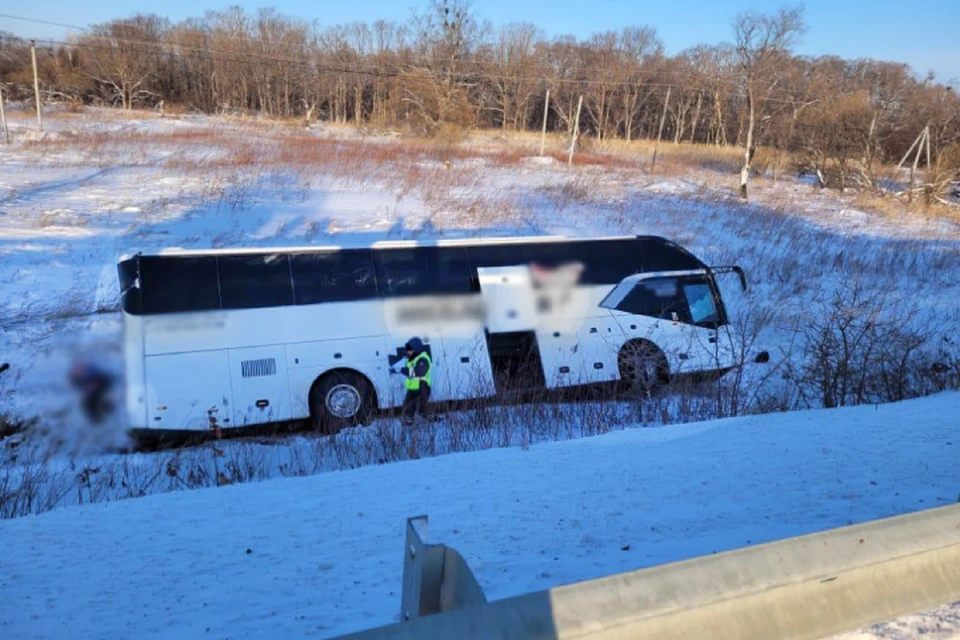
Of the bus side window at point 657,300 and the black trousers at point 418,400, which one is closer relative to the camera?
the black trousers at point 418,400

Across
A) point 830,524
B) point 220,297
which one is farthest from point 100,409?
point 830,524

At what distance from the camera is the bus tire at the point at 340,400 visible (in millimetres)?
9625

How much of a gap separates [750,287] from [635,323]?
7790mm

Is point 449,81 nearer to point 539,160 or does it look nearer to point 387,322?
point 539,160

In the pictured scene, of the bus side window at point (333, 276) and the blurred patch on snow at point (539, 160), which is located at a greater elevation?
the blurred patch on snow at point (539, 160)

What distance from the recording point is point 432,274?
1063 cm

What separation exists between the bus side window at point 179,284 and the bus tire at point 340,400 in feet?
5.86

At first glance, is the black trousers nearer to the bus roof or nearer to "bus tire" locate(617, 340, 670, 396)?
the bus roof

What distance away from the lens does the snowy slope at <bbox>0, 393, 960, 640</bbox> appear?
300 cm

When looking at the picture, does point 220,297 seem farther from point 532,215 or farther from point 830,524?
point 532,215

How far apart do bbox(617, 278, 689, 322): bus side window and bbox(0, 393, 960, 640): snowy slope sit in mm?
5666

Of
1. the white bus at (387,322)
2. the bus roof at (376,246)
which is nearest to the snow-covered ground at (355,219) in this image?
the white bus at (387,322)

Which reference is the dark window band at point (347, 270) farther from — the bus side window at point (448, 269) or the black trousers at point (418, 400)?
the black trousers at point (418, 400)

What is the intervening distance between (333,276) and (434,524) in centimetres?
663
